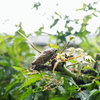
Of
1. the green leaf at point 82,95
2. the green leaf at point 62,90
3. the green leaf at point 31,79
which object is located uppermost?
the green leaf at point 31,79

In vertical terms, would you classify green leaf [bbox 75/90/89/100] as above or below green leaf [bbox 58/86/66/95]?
below

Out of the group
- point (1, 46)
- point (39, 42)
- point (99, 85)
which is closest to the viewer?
point (99, 85)

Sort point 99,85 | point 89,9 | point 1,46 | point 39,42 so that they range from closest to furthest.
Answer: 1. point 99,85
2. point 89,9
3. point 1,46
4. point 39,42

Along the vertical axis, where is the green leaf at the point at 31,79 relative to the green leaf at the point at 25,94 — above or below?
above

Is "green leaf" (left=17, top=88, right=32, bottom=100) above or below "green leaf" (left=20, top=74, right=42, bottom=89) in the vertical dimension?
below

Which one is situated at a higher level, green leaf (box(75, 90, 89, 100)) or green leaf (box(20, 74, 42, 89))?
green leaf (box(20, 74, 42, 89))

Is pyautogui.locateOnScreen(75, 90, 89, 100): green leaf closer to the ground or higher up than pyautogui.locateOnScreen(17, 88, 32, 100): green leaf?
closer to the ground

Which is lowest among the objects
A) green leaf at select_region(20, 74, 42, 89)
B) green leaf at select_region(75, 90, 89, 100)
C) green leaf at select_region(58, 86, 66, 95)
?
green leaf at select_region(75, 90, 89, 100)

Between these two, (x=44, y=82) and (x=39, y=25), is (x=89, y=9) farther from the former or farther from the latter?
(x=44, y=82)

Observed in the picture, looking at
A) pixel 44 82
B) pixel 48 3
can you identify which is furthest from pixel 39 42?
pixel 44 82

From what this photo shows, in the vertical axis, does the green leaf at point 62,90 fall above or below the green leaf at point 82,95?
above

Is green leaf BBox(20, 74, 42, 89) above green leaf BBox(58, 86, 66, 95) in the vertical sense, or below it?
above
